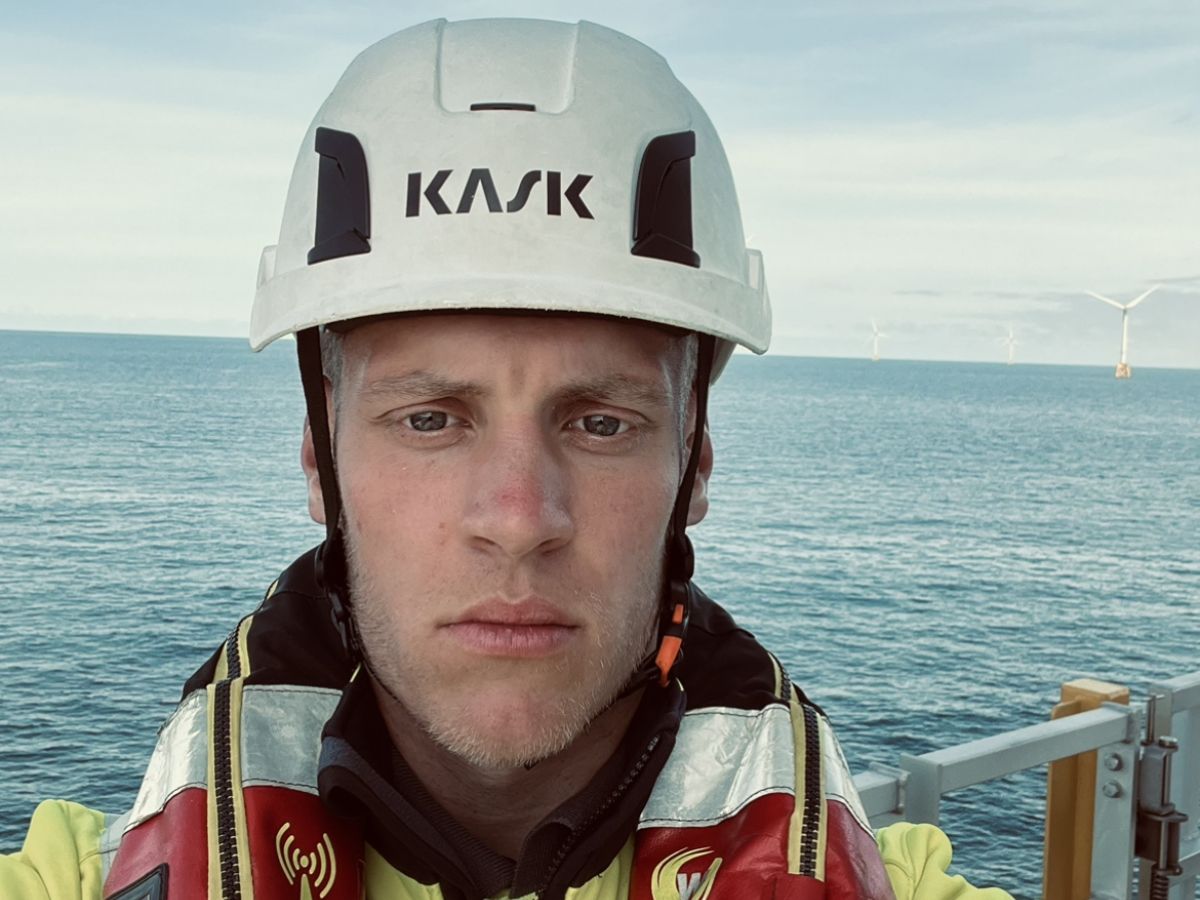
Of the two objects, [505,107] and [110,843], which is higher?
[505,107]

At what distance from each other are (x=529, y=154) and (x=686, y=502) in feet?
2.70

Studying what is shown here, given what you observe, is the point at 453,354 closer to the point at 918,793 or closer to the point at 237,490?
the point at 918,793

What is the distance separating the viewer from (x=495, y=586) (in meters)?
2.42

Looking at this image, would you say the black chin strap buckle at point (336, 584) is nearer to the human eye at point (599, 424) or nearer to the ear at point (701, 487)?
the human eye at point (599, 424)

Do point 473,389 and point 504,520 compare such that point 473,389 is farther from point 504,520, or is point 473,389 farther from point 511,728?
point 511,728

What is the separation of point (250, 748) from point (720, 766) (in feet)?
2.97

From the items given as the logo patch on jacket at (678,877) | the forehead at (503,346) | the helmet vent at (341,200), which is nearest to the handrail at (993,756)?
the logo patch on jacket at (678,877)

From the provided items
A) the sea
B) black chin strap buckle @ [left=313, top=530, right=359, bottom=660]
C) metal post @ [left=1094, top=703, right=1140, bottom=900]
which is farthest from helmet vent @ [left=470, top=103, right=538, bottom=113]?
the sea

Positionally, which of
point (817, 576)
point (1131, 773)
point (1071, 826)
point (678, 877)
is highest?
point (678, 877)

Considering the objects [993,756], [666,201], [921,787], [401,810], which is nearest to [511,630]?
[401,810]

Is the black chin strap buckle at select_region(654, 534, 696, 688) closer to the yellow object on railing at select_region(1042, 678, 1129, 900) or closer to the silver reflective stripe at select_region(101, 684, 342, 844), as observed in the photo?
the silver reflective stripe at select_region(101, 684, 342, 844)

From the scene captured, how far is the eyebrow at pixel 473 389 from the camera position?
99.4 inches

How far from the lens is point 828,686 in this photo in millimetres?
45719

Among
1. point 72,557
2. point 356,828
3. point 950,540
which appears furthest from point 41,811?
point 950,540
